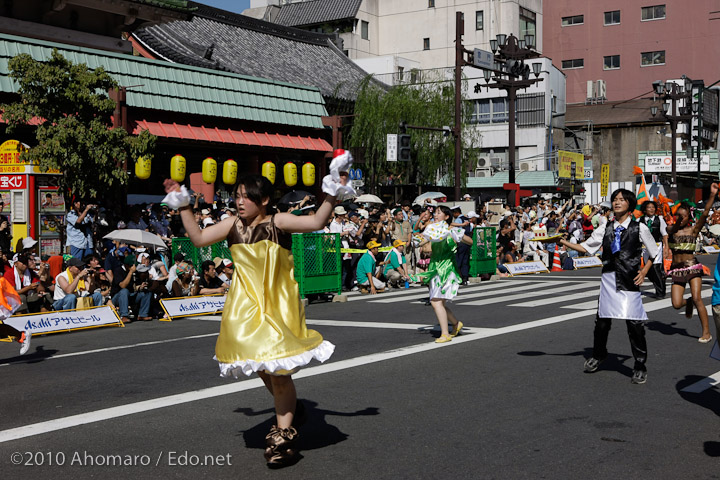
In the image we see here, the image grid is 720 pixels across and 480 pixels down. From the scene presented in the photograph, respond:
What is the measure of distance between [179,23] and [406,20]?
3219cm

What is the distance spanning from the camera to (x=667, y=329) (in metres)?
11.2

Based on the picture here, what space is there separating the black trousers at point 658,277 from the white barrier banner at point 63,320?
9.64m

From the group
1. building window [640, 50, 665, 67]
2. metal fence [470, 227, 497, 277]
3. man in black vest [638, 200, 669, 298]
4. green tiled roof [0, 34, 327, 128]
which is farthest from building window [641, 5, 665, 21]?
man in black vest [638, 200, 669, 298]

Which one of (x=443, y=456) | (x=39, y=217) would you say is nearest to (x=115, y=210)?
(x=39, y=217)

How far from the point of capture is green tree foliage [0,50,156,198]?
1619 cm

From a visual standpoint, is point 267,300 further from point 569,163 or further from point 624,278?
point 569,163

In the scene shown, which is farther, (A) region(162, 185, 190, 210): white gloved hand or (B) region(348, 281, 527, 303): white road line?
(B) region(348, 281, 527, 303): white road line

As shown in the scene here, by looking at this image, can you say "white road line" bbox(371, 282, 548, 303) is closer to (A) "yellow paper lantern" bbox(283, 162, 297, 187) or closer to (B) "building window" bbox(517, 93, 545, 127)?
(A) "yellow paper lantern" bbox(283, 162, 297, 187)

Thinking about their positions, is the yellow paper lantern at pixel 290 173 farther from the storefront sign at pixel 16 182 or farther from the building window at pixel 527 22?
the building window at pixel 527 22

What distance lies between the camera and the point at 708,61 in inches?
Result: 2402

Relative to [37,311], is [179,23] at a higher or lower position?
higher

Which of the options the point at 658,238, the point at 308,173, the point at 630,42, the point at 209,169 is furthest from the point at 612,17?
the point at 658,238

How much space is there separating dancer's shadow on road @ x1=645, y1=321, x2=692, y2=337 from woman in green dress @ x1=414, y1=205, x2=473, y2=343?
2.86 meters

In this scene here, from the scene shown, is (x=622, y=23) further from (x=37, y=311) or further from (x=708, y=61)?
(x=37, y=311)
